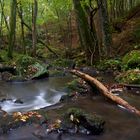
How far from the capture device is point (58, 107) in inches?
345

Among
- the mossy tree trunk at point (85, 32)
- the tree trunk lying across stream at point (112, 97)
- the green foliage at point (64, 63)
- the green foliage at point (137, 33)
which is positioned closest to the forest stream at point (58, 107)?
the tree trunk lying across stream at point (112, 97)

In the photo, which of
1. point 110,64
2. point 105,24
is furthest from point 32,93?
point 105,24

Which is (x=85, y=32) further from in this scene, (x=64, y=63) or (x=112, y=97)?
(x=112, y=97)

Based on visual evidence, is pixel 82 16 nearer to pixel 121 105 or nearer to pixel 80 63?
pixel 80 63

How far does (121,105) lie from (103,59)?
963 centimetres

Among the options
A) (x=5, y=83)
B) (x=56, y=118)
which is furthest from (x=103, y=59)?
(x=56, y=118)

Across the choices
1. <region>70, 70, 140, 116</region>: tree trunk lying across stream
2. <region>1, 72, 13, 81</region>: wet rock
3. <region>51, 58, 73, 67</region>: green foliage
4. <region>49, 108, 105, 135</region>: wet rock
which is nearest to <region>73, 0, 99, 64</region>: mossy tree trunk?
<region>51, 58, 73, 67</region>: green foliage

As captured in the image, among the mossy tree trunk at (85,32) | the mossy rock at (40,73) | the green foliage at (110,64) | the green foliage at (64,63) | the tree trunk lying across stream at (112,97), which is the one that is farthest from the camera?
the green foliage at (64,63)

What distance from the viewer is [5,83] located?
14.1 m

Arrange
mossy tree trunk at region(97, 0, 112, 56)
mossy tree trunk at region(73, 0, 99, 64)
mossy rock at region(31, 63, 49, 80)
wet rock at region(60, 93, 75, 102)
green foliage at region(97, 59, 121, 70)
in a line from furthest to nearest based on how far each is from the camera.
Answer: mossy tree trunk at region(73, 0, 99, 64) → mossy tree trunk at region(97, 0, 112, 56) → green foliage at region(97, 59, 121, 70) → mossy rock at region(31, 63, 49, 80) → wet rock at region(60, 93, 75, 102)

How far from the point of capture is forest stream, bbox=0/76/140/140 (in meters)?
6.49

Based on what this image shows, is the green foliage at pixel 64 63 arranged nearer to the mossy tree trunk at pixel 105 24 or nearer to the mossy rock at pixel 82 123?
the mossy tree trunk at pixel 105 24

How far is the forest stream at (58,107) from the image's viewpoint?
6488 millimetres

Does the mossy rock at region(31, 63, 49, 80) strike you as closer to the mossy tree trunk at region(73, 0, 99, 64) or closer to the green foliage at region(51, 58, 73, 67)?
the mossy tree trunk at region(73, 0, 99, 64)
